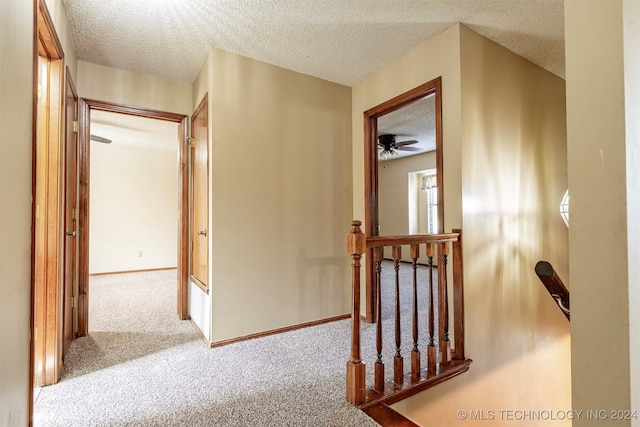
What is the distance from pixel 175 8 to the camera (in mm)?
1960

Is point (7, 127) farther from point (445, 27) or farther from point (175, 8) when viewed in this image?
point (445, 27)

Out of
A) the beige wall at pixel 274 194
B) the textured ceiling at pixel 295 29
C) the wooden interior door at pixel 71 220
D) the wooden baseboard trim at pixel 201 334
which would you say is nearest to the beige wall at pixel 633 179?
the textured ceiling at pixel 295 29

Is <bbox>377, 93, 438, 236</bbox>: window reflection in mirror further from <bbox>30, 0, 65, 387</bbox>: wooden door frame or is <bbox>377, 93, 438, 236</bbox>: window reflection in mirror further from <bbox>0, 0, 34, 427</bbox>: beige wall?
<bbox>0, 0, 34, 427</bbox>: beige wall

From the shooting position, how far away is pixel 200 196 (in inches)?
108

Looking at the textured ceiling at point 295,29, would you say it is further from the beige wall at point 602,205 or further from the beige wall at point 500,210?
the beige wall at point 602,205

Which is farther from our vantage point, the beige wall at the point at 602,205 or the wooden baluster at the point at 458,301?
the wooden baluster at the point at 458,301

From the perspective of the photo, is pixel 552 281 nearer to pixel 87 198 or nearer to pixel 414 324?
pixel 414 324

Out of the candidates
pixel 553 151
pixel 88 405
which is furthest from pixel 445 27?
pixel 88 405

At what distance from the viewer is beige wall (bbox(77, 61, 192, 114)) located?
2.62 meters

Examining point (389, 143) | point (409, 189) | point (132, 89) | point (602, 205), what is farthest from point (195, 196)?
point (409, 189)

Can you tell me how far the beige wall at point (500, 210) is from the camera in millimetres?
2178

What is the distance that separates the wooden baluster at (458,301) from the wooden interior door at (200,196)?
1.86m

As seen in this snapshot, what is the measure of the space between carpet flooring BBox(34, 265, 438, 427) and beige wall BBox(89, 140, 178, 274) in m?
2.89

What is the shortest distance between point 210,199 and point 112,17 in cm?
134
